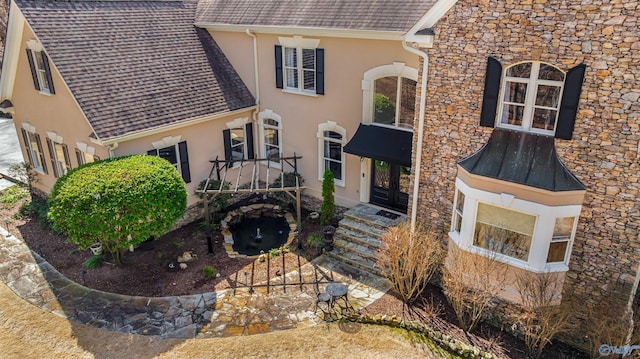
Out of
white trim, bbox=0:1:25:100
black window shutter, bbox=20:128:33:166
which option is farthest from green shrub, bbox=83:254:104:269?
white trim, bbox=0:1:25:100

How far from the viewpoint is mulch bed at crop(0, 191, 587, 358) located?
12211 mm

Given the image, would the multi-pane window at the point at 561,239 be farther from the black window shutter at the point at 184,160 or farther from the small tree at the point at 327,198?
the black window shutter at the point at 184,160

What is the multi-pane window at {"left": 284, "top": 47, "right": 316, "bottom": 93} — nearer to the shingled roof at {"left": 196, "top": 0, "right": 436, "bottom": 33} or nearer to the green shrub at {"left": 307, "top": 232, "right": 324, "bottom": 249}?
the shingled roof at {"left": 196, "top": 0, "right": 436, "bottom": 33}

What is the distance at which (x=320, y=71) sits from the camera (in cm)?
1725

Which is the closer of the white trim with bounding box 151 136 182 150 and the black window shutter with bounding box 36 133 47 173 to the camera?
the white trim with bounding box 151 136 182 150

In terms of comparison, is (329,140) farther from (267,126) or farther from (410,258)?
(410,258)

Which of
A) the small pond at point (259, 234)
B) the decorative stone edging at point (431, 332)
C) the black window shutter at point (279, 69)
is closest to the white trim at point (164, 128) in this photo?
the black window shutter at point (279, 69)

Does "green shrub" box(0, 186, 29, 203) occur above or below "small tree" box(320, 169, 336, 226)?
below

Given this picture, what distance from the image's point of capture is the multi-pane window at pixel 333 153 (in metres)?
18.1

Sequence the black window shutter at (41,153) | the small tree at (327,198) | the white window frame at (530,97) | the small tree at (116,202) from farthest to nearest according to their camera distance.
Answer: the black window shutter at (41,153), the small tree at (327,198), the small tree at (116,202), the white window frame at (530,97)

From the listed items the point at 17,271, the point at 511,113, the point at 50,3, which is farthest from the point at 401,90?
the point at 17,271

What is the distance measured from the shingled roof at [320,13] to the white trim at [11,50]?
7.26 metres

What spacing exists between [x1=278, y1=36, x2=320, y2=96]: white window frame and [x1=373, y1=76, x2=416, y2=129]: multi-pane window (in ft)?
9.31

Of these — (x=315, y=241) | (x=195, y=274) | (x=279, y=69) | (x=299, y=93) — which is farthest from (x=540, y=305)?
(x=279, y=69)
